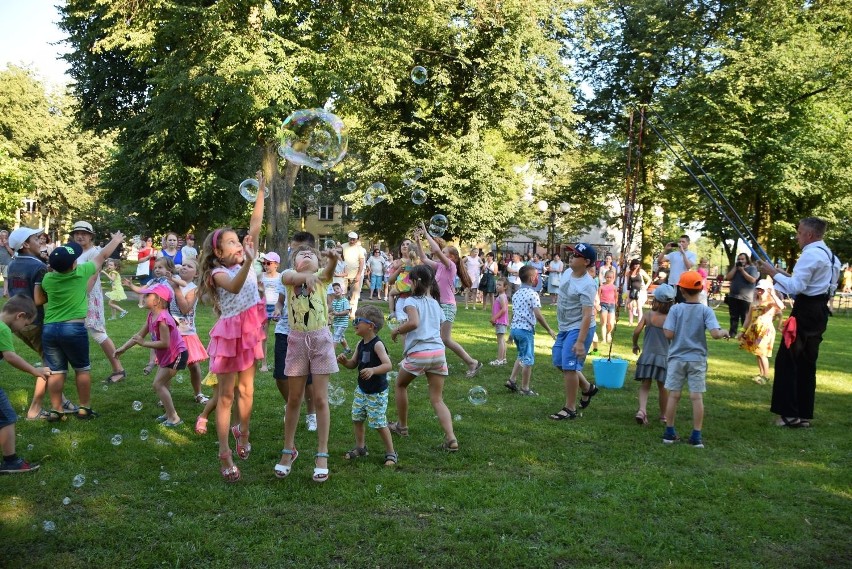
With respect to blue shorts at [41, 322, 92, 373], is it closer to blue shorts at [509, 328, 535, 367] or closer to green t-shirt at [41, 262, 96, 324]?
green t-shirt at [41, 262, 96, 324]

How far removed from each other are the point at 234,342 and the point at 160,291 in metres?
2.24

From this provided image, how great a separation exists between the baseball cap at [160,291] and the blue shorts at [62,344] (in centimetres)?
74

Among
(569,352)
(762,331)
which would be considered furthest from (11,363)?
(762,331)

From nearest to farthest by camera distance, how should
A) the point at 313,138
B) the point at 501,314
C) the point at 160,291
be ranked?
the point at 160,291, the point at 313,138, the point at 501,314

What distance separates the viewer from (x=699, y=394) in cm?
684

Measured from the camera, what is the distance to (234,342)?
542 centimetres

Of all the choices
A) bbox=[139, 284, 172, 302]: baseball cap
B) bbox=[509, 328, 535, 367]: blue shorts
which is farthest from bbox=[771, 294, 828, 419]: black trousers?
bbox=[139, 284, 172, 302]: baseball cap

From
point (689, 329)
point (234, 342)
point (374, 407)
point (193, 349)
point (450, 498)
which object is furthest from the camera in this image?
point (193, 349)

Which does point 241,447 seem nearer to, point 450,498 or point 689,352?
point 450,498

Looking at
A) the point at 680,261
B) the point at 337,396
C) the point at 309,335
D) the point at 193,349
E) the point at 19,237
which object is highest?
the point at 680,261

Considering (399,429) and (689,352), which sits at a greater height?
(689,352)

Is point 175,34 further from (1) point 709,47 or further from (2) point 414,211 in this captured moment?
(1) point 709,47

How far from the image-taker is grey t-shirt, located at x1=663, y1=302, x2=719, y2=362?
6.86 meters

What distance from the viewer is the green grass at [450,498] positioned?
4.22 meters
